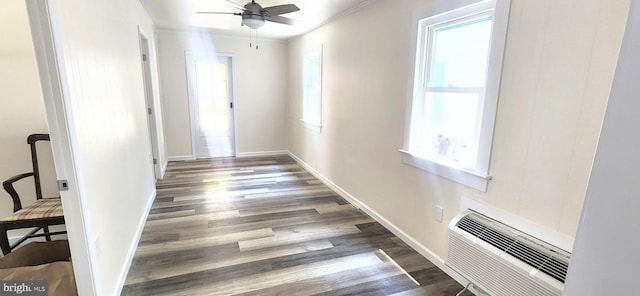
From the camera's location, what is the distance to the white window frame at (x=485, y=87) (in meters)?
1.77

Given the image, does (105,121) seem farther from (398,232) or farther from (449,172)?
(398,232)

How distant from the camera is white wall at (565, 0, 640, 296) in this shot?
62 cm

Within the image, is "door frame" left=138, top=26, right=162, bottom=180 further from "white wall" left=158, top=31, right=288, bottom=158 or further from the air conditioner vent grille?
the air conditioner vent grille

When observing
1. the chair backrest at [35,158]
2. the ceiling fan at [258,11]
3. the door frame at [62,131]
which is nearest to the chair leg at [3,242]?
the chair backrest at [35,158]

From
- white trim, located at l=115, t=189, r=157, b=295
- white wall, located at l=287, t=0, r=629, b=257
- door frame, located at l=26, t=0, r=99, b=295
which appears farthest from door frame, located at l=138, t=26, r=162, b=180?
white wall, located at l=287, t=0, r=629, b=257

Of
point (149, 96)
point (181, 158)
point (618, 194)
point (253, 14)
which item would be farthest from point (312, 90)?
point (618, 194)

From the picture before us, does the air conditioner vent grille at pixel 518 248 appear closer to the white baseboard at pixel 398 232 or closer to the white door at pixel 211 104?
the white baseboard at pixel 398 232

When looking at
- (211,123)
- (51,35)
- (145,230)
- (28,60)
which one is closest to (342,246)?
(145,230)

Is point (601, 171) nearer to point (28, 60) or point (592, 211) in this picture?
point (592, 211)

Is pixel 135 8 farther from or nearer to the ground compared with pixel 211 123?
farther from the ground

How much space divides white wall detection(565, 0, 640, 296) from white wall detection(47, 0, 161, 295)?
1.97 meters

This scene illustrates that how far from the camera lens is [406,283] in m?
2.13

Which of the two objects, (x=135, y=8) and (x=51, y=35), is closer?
(x=51, y=35)

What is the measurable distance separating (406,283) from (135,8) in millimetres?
3782
